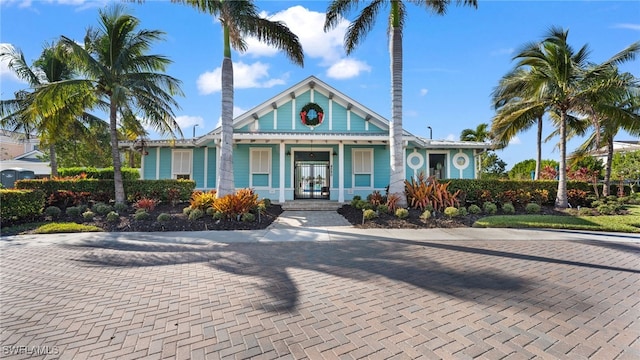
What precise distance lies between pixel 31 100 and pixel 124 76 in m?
3.70

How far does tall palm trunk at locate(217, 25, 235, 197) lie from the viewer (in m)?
11.1

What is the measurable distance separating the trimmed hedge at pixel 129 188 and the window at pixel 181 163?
3670 mm

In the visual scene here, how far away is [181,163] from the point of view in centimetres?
1717

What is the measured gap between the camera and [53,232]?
912cm

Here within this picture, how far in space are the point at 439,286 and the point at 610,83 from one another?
13114 millimetres

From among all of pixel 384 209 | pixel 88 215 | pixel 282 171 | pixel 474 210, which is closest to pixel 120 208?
pixel 88 215

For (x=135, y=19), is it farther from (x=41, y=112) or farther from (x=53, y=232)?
(x=53, y=232)

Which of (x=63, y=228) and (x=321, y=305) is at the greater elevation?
(x=63, y=228)

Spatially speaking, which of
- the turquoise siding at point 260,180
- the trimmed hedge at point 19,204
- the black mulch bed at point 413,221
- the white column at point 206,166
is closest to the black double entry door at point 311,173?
the turquoise siding at point 260,180

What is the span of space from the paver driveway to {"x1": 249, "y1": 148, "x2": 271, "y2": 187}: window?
10.1 meters

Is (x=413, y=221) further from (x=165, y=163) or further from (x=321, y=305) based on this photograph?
(x=165, y=163)

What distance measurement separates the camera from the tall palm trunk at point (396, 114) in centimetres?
1120

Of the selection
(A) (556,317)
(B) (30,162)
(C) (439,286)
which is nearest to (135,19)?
(C) (439,286)

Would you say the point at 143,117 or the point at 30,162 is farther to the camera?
the point at 30,162
